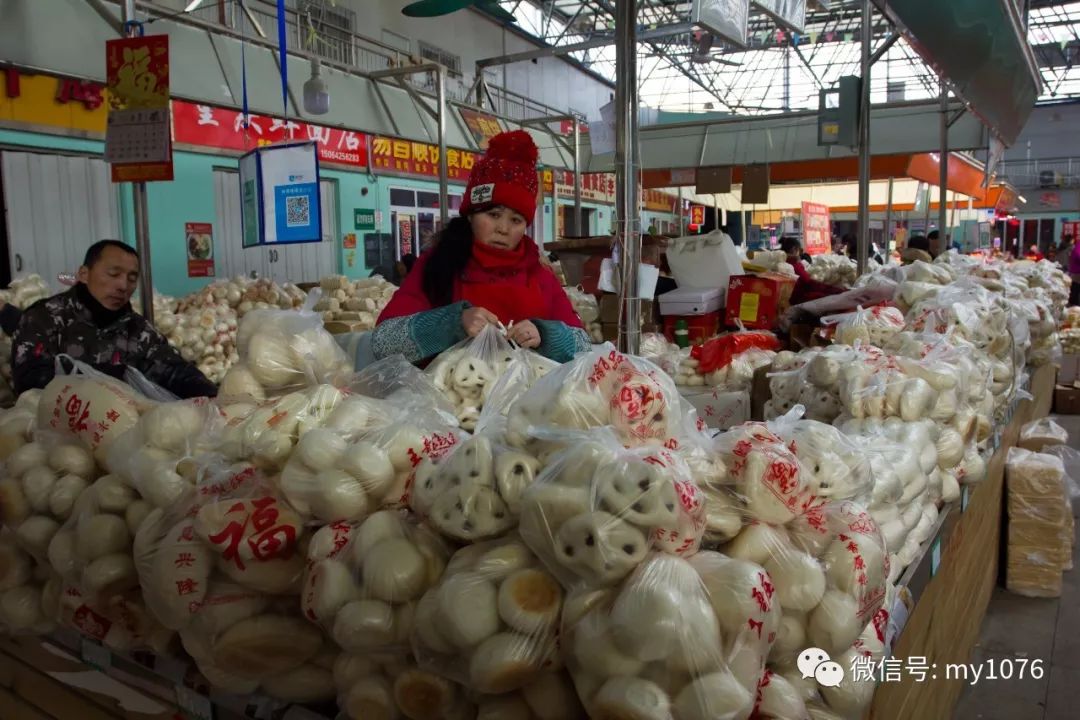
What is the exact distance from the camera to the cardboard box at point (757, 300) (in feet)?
13.4

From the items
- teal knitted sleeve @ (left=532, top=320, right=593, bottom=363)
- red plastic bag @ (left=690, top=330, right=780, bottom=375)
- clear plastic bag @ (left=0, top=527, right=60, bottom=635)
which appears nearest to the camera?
clear plastic bag @ (left=0, top=527, right=60, bottom=635)

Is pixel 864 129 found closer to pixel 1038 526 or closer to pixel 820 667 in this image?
pixel 1038 526

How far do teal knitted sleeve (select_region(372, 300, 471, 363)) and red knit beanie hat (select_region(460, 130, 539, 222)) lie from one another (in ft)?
1.16

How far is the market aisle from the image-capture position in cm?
271

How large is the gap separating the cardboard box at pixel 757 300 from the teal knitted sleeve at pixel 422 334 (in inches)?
95.4

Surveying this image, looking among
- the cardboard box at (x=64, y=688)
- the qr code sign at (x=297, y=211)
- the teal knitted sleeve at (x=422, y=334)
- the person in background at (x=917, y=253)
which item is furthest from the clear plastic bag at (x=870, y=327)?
the qr code sign at (x=297, y=211)

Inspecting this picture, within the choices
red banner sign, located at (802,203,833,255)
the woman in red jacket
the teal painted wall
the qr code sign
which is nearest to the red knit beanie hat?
the woman in red jacket

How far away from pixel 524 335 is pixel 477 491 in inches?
34.5

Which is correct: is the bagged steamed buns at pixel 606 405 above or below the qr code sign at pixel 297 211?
below

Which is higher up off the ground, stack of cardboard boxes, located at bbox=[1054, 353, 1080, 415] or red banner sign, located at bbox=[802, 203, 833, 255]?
red banner sign, located at bbox=[802, 203, 833, 255]

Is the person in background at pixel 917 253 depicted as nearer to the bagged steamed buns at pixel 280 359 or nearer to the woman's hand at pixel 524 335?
the woman's hand at pixel 524 335

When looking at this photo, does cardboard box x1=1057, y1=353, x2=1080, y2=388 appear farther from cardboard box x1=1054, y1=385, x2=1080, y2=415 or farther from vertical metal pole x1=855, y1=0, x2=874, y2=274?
vertical metal pole x1=855, y1=0, x2=874, y2=274

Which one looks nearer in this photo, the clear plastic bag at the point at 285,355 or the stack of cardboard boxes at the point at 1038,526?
the clear plastic bag at the point at 285,355

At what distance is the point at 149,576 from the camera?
121 cm
